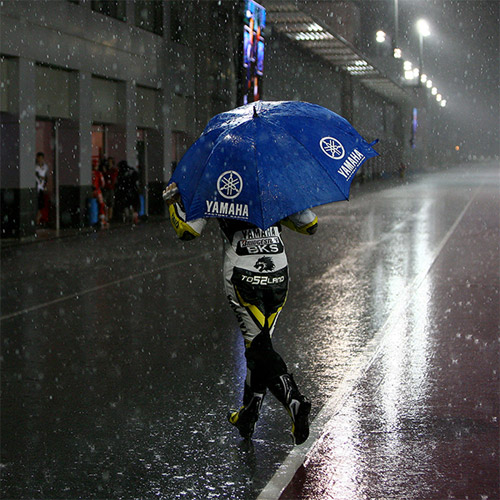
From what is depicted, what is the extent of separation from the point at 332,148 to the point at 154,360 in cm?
344

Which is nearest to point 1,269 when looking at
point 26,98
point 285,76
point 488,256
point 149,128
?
point 26,98

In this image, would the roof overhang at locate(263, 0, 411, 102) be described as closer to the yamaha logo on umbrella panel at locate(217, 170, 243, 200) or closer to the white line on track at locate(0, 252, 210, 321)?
the white line on track at locate(0, 252, 210, 321)

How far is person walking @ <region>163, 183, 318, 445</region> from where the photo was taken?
5.07 metres

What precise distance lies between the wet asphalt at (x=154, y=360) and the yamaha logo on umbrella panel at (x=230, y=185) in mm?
1508

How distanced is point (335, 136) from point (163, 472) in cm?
207

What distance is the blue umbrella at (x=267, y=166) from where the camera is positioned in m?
4.73

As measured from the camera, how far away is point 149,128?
93.6 feet

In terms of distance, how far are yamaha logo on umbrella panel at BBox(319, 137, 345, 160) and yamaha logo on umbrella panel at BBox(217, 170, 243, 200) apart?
20.1 inches

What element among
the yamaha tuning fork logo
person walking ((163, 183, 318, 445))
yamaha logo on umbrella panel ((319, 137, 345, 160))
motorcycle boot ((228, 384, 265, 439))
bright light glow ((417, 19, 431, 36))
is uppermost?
bright light glow ((417, 19, 431, 36))

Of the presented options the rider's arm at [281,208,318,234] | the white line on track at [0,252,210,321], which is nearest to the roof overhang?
the white line on track at [0,252,210,321]

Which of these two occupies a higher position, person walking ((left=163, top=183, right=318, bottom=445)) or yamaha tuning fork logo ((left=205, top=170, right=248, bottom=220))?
yamaha tuning fork logo ((left=205, top=170, right=248, bottom=220))

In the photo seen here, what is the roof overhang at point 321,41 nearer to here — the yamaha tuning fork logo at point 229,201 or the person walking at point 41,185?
the person walking at point 41,185

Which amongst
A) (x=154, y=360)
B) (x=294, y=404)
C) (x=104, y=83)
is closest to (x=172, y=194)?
(x=294, y=404)

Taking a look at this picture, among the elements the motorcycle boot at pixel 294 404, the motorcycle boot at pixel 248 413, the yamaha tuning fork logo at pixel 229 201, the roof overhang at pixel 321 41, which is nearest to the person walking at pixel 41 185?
the roof overhang at pixel 321 41
